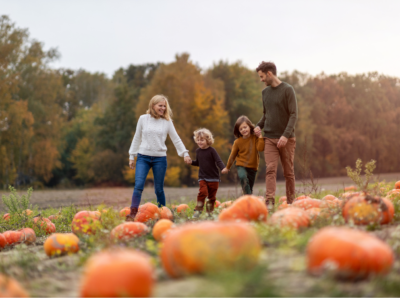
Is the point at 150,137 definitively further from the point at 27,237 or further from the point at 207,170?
the point at 27,237

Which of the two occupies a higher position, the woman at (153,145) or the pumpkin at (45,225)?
the woman at (153,145)

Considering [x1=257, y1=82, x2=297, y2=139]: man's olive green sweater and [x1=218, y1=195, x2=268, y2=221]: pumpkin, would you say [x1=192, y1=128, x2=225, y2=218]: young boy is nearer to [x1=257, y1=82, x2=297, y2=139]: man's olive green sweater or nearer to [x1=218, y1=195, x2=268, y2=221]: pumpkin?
[x1=257, y1=82, x2=297, y2=139]: man's olive green sweater

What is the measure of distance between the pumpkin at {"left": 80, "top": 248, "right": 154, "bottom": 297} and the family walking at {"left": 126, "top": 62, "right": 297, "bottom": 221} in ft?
12.9

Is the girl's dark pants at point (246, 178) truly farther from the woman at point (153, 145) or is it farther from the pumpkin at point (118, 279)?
the pumpkin at point (118, 279)

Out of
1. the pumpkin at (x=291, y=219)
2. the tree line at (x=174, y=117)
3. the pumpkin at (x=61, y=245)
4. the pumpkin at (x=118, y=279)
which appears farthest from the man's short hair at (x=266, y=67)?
the tree line at (x=174, y=117)

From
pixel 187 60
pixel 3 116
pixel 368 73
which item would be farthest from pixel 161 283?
pixel 368 73

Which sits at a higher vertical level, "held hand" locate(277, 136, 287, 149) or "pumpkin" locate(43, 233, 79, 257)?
"held hand" locate(277, 136, 287, 149)

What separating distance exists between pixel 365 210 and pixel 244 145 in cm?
322

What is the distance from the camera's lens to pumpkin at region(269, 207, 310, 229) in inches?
123

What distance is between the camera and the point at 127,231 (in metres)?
3.71

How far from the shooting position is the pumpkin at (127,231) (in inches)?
143

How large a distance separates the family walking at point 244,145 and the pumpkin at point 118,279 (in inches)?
154

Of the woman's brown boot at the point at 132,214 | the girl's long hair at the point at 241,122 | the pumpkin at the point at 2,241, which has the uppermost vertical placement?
the girl's long hair at the point at 241,122

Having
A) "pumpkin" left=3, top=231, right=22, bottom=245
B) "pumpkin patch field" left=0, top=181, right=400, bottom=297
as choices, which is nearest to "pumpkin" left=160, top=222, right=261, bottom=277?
"pumpkin patch field" left=0, top=181, right=400, bottom=297
